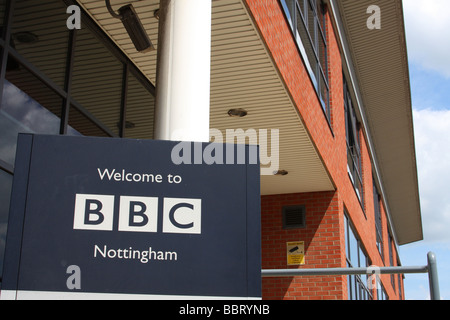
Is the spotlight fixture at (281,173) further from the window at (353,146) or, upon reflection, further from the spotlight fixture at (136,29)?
the spotlight fixture at (136,29)

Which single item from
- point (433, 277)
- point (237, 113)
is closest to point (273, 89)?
point (237, 113)

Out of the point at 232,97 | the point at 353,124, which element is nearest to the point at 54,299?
the point at 232,97

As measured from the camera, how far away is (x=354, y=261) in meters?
13.0

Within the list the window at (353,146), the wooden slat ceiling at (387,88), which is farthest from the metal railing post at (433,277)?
the window at (353,146)

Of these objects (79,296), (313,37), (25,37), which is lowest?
(79,296)

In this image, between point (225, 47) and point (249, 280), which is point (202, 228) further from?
point (225, 47)

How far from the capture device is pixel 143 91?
6973 mm

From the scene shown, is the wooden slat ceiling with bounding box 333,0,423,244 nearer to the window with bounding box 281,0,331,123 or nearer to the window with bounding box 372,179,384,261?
the window with bounding box 372,179,384,261

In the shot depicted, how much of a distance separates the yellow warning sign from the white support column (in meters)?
7.37

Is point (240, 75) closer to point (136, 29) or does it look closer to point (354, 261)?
point (136, 29)

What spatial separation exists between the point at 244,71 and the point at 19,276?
16.9 feet

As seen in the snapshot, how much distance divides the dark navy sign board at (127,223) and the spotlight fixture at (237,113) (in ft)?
18.8

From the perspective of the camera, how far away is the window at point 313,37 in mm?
8244

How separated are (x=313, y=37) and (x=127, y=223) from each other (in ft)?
28.7
